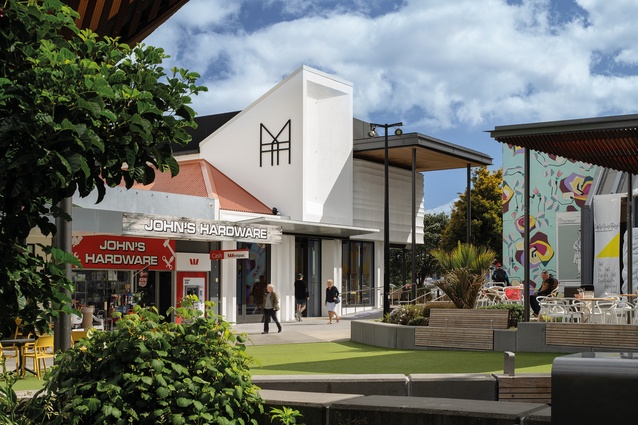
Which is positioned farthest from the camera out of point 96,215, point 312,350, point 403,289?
point 403,289

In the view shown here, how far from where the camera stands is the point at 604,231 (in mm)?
33000

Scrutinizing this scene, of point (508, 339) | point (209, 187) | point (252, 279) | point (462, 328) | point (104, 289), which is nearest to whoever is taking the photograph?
point (508, 339)

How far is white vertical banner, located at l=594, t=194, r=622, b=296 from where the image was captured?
1276 inches

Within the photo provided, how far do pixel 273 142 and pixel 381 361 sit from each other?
66.5 feet

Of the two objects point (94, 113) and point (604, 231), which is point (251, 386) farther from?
point (604, 231)

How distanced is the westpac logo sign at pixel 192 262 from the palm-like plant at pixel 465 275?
10.8 meters

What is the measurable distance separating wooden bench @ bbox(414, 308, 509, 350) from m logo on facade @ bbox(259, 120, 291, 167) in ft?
52.5

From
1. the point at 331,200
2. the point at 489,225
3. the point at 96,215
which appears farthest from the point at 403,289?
the point at 489,225

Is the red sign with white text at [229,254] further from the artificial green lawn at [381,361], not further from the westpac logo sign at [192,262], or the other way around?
the artificial green lawn at [381,361]

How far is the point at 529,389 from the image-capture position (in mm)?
7770

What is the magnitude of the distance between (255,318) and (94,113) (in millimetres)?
28148

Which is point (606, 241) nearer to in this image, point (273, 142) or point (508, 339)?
point (273, 142)

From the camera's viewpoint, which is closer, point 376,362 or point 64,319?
point 64,319

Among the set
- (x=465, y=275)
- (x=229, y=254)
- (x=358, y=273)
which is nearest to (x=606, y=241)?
(x=358, y=273)
